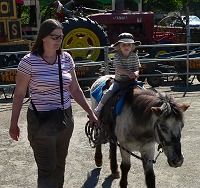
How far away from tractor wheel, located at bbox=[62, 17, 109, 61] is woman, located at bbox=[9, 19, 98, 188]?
728 cm

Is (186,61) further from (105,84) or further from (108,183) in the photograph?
(108,183)

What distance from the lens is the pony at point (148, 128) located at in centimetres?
312

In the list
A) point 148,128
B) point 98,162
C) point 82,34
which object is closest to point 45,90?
point 148,128

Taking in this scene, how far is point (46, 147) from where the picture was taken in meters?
2.98

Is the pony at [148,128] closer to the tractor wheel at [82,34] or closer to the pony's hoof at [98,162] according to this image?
the pony's hoof at [98,162]

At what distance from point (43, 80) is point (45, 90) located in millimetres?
82

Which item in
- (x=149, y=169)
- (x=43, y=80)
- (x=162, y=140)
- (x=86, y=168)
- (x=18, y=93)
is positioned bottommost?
(x=86, y=168)

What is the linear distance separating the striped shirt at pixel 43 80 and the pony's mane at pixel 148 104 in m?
0.82

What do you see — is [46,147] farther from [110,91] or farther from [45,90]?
[110,91]

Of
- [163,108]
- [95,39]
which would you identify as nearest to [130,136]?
[163,108]

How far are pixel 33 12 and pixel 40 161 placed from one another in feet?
45.1

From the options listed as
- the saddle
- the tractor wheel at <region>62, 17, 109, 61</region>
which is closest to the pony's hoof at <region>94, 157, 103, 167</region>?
the saddle

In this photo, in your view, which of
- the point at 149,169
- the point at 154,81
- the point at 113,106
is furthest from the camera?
the point at 154,81

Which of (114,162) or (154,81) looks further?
(154,81)
